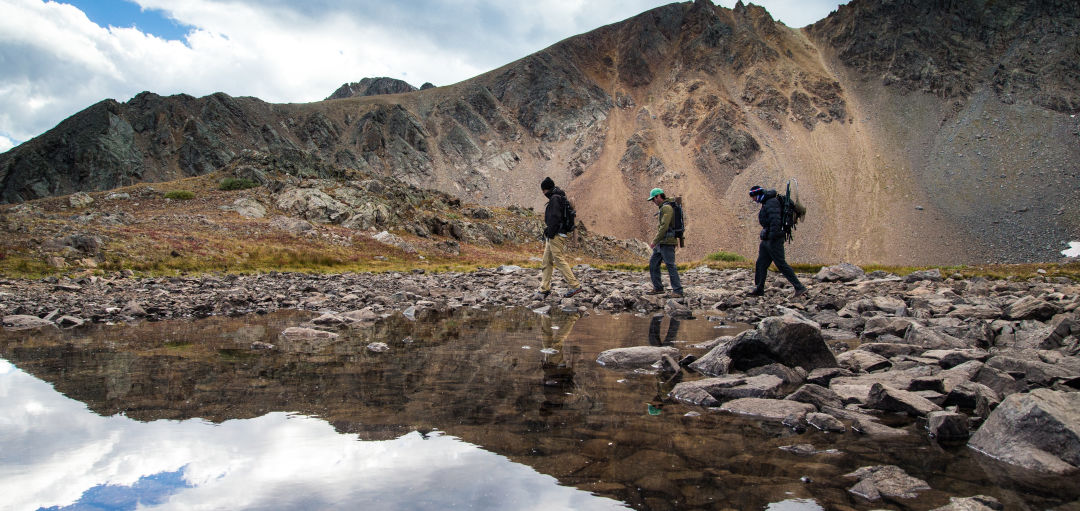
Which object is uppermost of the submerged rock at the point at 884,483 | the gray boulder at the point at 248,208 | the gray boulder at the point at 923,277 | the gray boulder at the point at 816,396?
the gray boulder at the point at 248,208

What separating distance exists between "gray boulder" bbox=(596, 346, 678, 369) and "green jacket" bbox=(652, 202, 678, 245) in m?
7.60

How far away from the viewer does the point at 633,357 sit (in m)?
6.80

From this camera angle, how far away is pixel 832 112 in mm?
105312

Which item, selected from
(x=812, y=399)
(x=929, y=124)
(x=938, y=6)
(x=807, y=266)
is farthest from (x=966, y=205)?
(x=812, y=399)

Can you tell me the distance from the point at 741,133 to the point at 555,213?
332 feet

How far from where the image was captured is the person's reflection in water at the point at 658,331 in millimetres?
8502

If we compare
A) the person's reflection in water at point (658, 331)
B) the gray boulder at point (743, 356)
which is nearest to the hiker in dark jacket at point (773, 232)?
the person's reflection in water at point (658, 331)

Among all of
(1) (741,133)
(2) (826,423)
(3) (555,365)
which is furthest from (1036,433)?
(1) (741,133)

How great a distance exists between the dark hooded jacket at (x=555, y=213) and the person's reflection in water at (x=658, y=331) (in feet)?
12.7

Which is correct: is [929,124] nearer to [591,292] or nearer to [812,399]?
[591,292]

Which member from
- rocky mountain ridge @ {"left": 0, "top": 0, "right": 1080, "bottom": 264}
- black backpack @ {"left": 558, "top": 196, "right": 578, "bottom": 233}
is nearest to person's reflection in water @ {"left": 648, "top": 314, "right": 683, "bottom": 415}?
black backpack @ {"left": 558, "top": 196, "right": 578, "bottom": 233}

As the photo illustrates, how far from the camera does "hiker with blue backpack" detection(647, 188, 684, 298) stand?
1430 centimetres

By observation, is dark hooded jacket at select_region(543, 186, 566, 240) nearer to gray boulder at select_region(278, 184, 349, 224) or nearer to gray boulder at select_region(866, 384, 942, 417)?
gray boulder at select_region(866, 384, 942, 417)

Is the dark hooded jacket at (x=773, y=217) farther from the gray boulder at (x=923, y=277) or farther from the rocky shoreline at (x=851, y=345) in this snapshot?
the gray boulder at (x=923, y=277)
